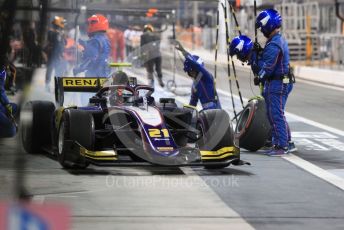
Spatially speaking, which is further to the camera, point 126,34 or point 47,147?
point 126,34

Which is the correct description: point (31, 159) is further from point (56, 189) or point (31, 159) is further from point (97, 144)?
point (56, 189)

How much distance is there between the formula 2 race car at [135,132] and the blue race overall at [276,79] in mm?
1404

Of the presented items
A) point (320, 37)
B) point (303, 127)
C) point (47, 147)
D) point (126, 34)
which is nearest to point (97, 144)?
point (47, 147)

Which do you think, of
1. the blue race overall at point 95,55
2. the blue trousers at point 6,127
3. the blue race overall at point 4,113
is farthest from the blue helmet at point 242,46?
the blue race overall at point 95,55

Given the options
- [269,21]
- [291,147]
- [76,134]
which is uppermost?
[269,21]

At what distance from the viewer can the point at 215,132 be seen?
12.0m

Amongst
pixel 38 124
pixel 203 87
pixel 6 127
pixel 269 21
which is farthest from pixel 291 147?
pixel 6 127

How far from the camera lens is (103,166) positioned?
11.7 meters

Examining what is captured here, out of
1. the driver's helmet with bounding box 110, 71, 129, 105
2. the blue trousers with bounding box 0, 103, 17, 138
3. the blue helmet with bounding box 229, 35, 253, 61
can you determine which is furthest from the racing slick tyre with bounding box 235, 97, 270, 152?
the blue trousers with bounding box 0, 103, 17, 138

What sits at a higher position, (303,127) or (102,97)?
(102,97)

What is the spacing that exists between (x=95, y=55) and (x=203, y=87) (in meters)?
4.64

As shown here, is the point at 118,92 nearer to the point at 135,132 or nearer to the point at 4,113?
the point at 135,132

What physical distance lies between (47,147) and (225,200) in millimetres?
4251

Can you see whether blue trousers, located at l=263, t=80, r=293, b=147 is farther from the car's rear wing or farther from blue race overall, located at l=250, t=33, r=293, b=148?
the car's rear wing
